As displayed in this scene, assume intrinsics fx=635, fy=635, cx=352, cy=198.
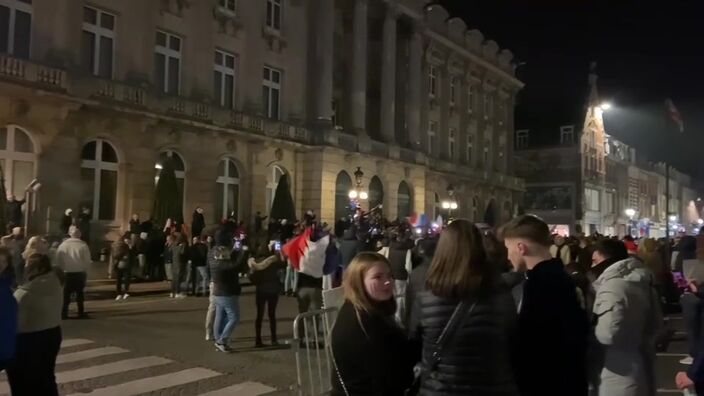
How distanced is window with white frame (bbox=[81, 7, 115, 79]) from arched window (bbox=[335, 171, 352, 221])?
13.8 metres

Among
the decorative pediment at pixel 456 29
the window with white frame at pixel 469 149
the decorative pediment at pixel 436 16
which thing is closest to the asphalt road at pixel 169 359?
the decorative pediment at pixel 436 16

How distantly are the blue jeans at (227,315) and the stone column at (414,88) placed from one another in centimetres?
3180

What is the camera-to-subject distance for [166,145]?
25.3 metres

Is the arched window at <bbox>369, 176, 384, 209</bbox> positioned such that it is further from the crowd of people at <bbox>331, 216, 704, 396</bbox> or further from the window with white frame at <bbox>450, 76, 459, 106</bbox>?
the crowd of people at <bbox>331, 216, 704, 396</bbox>

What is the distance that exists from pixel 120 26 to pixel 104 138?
14.4 feet

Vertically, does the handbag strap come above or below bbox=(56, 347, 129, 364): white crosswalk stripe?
above

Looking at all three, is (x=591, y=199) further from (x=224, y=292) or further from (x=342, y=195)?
(x=224, y=292)

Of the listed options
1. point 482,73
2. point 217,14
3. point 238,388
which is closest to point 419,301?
point 238,388

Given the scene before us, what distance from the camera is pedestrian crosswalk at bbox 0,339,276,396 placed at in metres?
8.08

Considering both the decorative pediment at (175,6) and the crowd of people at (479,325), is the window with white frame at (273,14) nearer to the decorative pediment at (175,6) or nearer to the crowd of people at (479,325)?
the decorative pediment at (175,6)

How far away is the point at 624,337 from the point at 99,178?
21766 mm

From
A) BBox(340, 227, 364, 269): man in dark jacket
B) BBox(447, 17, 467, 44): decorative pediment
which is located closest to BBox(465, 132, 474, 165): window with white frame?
BBox(447, 17, 467, 44): decorative pediment

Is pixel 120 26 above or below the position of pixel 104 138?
above

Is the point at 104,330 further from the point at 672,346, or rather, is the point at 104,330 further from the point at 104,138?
the point at 104,138
